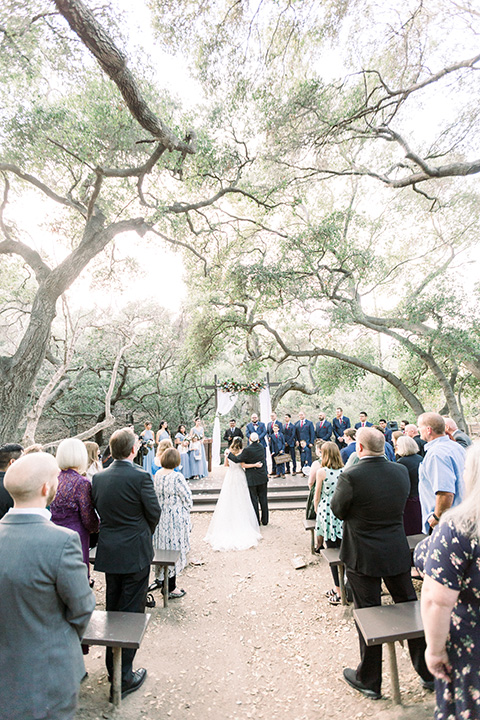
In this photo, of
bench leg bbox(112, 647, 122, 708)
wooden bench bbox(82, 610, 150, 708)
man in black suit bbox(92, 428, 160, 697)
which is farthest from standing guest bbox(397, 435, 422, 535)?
bench leg bbox(112, 647, 122, 708)

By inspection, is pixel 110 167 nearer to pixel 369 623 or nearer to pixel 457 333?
pixel 369 623

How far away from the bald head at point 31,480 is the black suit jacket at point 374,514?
200cm

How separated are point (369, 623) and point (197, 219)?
10474 mm

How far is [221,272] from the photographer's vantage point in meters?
12.4

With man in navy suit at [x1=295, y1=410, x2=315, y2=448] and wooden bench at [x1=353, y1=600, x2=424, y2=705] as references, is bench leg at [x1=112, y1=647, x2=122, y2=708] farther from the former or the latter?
man in navy suit at [x1=295, y1=410, x2=315, y2=448]

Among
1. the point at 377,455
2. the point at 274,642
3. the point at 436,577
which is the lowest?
the point at 274,642

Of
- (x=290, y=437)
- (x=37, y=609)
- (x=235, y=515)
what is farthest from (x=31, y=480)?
(x=290, y=437)

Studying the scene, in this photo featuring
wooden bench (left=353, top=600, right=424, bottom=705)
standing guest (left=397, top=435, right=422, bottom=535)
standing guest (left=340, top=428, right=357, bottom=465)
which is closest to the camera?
wooden bench (left=353, top=600, right=424, bottom=705)

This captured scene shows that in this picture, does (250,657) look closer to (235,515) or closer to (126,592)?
(126,592)

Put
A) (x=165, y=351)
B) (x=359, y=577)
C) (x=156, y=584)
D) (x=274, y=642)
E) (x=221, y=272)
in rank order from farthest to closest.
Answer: (x=165, y=351) < (x=221, y=272) < (x=156, y=584) < (x=274, y=642) < (x=359, y=577)

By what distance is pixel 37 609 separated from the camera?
150cm

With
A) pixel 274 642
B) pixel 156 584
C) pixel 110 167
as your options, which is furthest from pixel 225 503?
pixel 110 167

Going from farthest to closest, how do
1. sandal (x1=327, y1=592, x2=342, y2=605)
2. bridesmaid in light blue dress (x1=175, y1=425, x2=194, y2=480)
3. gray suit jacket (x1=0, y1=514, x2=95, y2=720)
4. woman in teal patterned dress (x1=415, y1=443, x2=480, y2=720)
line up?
1. bridesmaid in light blue dress (x1=175, y1=425, x2=194, y2=480)
2. sandal (x1=327, y1=592, x2=342, y2=605)
3. gray suit jacket (x1=0, y1=514, x2=95, y2=720)
4. woman in teal patterned dress (x1=415, y1=443, x2=480, y2=720)

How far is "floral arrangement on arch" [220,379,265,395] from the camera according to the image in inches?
482
